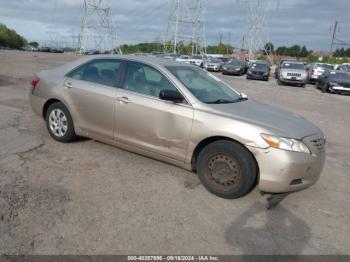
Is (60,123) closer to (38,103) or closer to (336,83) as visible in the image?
(38,103)

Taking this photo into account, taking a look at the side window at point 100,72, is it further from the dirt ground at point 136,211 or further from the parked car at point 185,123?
the dirt ground at point 136,211

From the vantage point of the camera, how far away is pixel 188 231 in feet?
11.5

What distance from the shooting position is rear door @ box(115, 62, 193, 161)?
14.8 feet

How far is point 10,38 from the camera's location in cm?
10594

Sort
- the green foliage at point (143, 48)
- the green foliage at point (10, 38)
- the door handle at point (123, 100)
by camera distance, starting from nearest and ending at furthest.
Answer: the door handle at point (123, 100)
the green foliage at point (10, 38)
the green foliage at point (143, 48)

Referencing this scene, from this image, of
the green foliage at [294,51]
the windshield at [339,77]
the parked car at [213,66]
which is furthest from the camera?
the green foliage at [294,51]

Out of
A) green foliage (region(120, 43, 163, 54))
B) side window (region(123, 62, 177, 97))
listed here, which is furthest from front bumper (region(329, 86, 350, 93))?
green foliage (region(120, 43, 163, 54))

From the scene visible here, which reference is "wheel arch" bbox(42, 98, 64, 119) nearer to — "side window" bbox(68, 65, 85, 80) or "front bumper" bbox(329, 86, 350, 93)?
"side window" bbox(68, 65, 85, 80)

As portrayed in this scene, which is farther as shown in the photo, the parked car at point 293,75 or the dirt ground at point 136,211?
the parked car at point 293,75

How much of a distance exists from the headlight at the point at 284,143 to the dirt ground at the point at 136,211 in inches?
29.6

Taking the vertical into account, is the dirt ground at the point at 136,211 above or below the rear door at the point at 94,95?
below

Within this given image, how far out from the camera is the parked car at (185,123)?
4.06 m

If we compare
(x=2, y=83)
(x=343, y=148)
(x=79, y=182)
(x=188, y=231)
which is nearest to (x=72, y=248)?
(x=188, y=231)

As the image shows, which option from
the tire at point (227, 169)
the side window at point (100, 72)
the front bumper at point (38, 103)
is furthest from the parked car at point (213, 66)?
the tire at point (227, 169)
